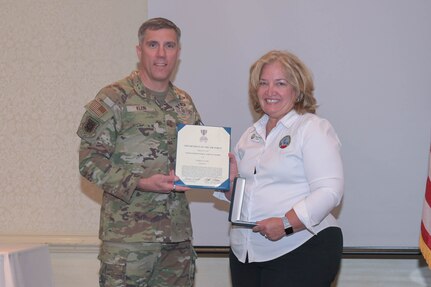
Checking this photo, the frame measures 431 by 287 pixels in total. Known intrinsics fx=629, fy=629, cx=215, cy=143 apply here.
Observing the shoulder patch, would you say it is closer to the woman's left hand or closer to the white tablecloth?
the white tablecloth

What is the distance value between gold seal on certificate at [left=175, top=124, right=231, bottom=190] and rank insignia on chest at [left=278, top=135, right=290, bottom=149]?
0.86 ft

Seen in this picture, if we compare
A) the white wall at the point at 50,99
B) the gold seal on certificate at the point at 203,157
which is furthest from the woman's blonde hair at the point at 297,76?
the white wall at the point at 50,99

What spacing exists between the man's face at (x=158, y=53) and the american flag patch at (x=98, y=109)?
10.1 inches

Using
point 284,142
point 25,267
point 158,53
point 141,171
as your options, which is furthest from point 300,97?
point 25,267

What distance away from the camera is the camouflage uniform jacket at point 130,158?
8.70ft

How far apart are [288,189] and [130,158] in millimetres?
695

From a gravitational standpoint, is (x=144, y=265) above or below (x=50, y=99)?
below

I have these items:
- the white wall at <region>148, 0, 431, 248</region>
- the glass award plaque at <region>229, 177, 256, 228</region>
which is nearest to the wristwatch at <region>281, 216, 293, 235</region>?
the glass award plaque at <region>229, 177, 256, 228</region>

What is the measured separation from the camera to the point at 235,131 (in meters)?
3.65

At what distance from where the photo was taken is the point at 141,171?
270cm

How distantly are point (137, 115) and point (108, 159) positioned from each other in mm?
227

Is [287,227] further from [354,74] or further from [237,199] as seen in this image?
[354,74]

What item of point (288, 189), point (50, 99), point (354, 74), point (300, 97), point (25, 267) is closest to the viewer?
point (288, 189)

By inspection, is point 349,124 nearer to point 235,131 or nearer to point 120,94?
point 235,131
